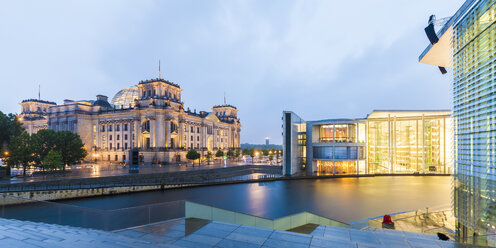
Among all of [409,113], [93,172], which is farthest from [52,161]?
[409,113]

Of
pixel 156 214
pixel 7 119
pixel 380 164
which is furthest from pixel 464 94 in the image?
pixel 7 119

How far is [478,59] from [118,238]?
14.7 m

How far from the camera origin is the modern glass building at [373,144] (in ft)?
141

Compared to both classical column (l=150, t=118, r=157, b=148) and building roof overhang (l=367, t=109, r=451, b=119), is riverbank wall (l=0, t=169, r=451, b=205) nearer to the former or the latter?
building roof overhang (l=367, t=109, r=451, b=119)

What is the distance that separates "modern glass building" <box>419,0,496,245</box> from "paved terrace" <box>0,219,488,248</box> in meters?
2.11

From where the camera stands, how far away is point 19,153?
36844 mm

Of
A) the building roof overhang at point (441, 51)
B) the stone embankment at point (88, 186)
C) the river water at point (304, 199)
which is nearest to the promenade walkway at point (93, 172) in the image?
the stone embankment at point (88, 186)

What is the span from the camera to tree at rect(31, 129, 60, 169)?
4056 cm

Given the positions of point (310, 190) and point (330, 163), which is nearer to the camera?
point (310, 190)

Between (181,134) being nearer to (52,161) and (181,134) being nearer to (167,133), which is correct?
(167,133)

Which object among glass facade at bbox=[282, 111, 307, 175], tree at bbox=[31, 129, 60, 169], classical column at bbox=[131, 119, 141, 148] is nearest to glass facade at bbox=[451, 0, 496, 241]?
glass facade at bbox=[282, 111, 307, 175]

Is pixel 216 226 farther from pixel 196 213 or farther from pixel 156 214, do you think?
pixel 156 214

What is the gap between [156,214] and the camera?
998 cm

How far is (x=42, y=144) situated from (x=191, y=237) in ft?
159
